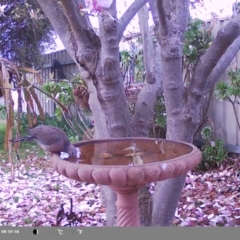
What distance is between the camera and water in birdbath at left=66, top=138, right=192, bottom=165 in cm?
109

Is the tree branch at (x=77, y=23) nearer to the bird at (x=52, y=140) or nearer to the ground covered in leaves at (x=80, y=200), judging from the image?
the bird at (x=52, y=140)

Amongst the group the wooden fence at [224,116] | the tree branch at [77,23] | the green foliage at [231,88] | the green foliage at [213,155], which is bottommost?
the green foliage at [213,155]

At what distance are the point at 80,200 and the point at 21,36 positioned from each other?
9.40 feet

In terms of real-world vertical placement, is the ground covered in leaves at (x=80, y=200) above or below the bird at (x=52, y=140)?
below

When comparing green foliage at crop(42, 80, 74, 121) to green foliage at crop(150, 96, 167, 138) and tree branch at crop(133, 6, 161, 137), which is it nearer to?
green foliage at crop(150, 96, 167, 138)

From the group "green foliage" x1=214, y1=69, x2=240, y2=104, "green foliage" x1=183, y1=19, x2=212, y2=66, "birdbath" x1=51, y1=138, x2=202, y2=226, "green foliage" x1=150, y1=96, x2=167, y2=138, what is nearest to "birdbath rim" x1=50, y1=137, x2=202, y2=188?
"birdbath" x1=51, y1=138, x2=202, y2=226

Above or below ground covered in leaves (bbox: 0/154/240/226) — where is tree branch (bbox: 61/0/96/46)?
above

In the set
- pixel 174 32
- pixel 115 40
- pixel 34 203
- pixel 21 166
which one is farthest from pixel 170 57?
pixel 21 166

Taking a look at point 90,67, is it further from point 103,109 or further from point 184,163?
point 184,163

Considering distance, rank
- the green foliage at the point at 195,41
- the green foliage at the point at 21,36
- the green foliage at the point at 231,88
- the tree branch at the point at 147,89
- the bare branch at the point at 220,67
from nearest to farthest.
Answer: the bare branch at the point at 220,67, the tree branch at the point at 147,89, the green foliage at the point at 231,88, the green foliage at the point at 195,41, the green foliage at the point at 21,36

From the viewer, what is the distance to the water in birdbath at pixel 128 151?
3.57 feet

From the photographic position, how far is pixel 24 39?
4.71 m

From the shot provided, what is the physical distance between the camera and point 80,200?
2.40 meters

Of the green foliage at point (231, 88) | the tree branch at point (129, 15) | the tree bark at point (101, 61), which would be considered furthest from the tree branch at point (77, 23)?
the green foliage at point (231, 88)
